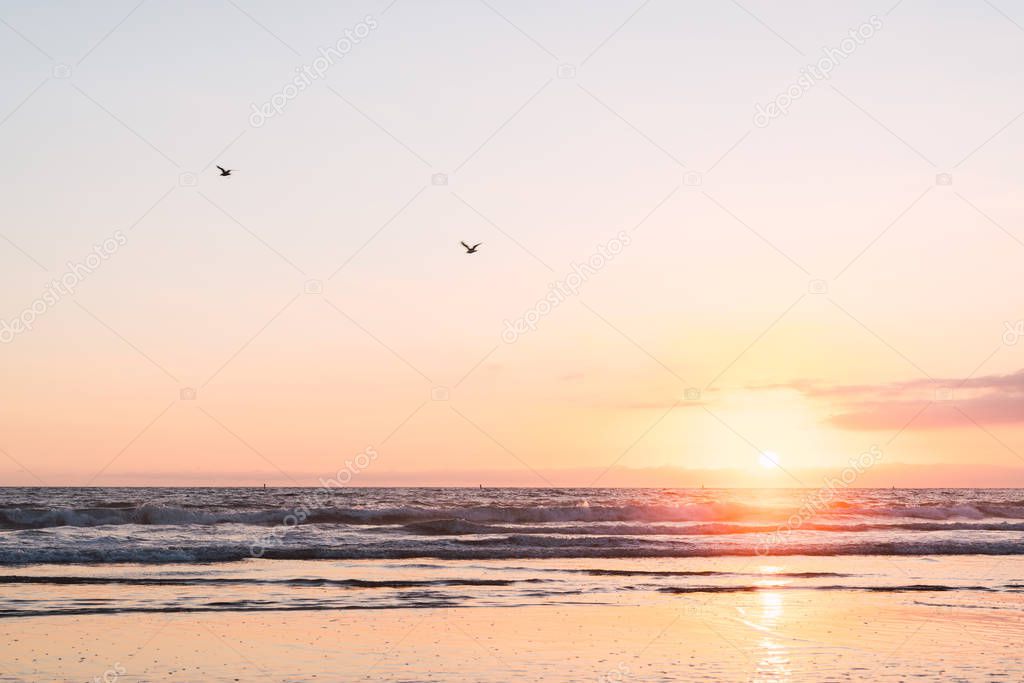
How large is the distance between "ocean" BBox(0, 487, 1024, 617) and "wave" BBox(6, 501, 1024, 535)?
7.8 inches

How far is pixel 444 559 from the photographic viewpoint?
33.6 metres

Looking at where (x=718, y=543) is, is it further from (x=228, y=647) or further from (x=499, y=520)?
(x=228, y=647)

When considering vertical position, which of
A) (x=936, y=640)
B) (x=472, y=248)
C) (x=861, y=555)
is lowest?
(x=936, y=640)

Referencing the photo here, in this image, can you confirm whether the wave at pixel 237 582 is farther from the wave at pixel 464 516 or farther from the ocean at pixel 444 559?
the wave at pixel 464 516

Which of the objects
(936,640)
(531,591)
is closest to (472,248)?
(531,591)

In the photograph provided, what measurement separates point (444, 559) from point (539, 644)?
647 inches

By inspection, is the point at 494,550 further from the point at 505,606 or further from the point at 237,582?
the point at 505,606

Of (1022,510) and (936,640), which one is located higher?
(1022,510)

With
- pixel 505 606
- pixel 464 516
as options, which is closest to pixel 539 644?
pixel 505 606

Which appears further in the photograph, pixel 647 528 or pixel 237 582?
pixel 647 528

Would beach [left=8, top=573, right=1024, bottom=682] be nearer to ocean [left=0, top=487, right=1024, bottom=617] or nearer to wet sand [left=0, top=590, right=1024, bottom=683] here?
wet sand [left=0, top=590, right=1024, bottom=683]

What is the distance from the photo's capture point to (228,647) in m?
17.0

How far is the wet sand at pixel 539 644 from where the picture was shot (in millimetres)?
15125

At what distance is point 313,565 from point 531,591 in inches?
346
